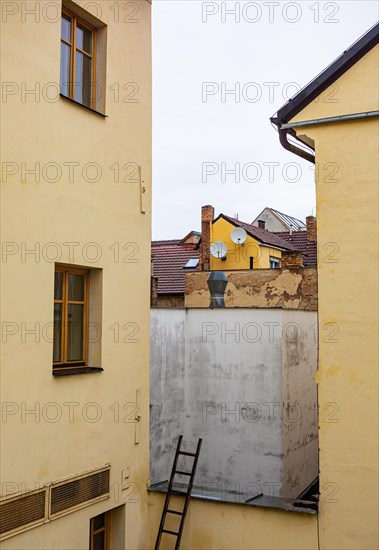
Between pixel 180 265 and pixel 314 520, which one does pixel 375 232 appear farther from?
pixel 180 265

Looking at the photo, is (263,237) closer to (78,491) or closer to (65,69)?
(65,69)

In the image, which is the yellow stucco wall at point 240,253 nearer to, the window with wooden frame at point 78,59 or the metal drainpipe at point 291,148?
the metal drainpipe at point 291,148

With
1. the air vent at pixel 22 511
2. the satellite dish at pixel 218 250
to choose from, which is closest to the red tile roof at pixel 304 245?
the satellite dish at pixel 218 250

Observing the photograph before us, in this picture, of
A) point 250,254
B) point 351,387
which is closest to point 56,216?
point 351,387

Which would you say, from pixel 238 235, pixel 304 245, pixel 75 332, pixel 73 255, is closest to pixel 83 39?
pixel 73 255

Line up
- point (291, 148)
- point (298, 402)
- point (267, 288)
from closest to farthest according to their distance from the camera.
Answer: point (291, 148) < point (298, 402) < point (267, 288)

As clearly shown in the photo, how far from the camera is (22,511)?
5.86 meters

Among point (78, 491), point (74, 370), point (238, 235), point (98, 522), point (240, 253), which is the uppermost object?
point (238, 235)

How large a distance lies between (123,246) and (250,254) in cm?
1604

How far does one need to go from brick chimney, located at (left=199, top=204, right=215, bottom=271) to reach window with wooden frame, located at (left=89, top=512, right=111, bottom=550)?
16009 millimetres

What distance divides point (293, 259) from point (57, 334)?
14494 millimetres

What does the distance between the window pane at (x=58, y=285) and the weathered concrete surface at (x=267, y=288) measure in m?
12.2

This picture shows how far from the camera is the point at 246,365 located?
11516mm

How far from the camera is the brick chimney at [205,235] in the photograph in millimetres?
23270
